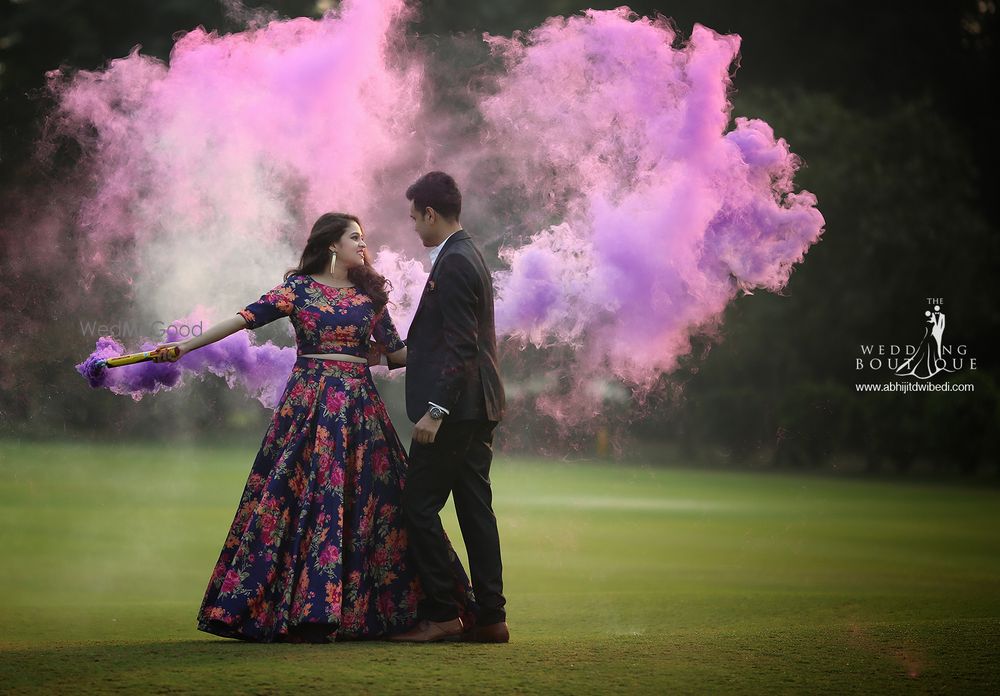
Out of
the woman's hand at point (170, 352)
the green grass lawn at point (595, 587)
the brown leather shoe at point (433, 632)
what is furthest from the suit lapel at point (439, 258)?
the green grass lawn at point (595, 587)

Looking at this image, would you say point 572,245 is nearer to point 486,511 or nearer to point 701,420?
point 486,511

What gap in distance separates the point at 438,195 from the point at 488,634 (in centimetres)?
164

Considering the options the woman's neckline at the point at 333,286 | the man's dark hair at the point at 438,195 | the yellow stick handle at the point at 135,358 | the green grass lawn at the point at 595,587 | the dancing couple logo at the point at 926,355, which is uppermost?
the dancing couple logo at the point at 926,355

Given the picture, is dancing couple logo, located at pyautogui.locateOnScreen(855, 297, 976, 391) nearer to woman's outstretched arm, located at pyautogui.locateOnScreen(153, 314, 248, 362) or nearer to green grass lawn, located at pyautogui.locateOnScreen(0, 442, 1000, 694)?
green grass lawn, located at pyautogui.locateOnScreen(0, 442, 1000, 694)

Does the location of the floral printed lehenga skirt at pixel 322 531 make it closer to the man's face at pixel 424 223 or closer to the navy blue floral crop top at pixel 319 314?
the navy blue floral crop top at pixel 319 314

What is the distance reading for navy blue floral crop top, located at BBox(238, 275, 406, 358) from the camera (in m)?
4.55

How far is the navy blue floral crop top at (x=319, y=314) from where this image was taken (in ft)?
14.9

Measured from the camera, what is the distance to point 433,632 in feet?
14.4

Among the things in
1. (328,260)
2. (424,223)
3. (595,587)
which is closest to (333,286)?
(328,260)

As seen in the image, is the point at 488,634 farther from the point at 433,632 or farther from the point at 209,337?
the point at 209,337

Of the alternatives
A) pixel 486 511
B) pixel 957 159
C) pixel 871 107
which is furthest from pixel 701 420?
pixel 486 511

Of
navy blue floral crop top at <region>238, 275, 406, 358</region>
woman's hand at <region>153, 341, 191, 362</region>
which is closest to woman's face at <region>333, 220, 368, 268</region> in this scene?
navy blue floral crop top at <region>238, 275, 406, 358</region>

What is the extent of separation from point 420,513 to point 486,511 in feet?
0.82

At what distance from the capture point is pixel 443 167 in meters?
7.22
